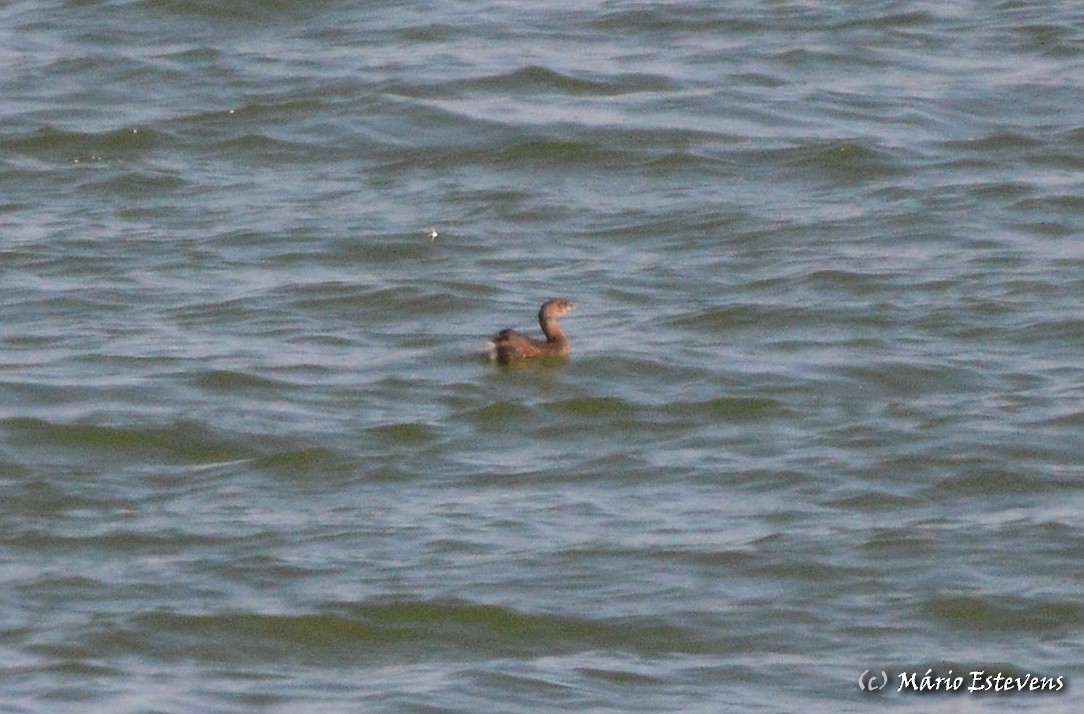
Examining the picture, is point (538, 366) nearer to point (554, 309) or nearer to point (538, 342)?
point (538, 342)

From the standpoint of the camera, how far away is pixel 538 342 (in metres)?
12.2

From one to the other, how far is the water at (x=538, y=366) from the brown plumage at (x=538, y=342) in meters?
0.09

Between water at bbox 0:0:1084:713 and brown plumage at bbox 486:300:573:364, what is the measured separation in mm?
94

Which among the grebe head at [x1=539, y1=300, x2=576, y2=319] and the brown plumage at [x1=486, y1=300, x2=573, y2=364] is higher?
the grebe head at [x1=539, y1=300, x2=576, y2=319]

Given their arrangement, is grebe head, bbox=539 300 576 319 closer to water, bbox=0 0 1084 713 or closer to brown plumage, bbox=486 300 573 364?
brown plumage, bbox=486 300 573 364

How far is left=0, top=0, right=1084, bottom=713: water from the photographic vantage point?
8961 millimetres

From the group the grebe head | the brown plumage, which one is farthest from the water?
the grebe head

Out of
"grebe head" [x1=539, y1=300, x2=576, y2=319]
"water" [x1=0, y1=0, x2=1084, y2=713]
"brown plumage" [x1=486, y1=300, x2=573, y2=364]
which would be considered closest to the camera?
"water" [x1=0, y1=0, x2=1084, y2=713]

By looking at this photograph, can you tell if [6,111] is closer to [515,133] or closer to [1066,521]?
[515,133]

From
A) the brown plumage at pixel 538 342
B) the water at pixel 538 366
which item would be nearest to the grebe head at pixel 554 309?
the brown plumage at pixel 538 342

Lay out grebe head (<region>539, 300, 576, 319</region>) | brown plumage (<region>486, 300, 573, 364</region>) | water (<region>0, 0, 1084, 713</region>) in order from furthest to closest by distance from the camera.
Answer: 1. grebe head (<region>539, 300, 576, 319</region>)
2. brown plumage (<region>486, 300, 573, 364</region>)
3. water (<region>0, 0, 1084, 713</region>)

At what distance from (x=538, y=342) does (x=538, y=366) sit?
19 centimetres

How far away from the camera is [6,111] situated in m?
16.7

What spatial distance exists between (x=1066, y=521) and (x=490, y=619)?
2299 millimetres
